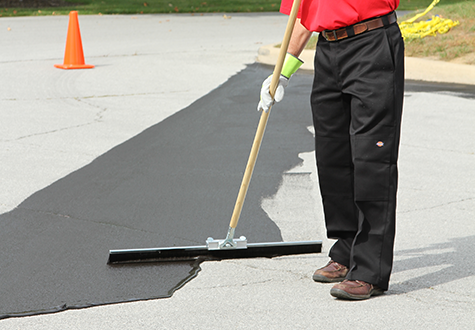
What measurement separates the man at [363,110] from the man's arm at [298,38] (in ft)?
0.04

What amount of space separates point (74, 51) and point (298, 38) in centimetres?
833

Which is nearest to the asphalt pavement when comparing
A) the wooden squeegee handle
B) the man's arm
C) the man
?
the man

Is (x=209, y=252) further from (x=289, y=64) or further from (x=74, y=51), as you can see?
(x=74, y=51)

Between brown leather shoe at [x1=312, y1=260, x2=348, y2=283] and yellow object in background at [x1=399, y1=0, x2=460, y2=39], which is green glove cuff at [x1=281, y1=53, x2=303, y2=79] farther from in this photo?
yellow object in background at [x1=399, y1=0, x2=460, y2=39]

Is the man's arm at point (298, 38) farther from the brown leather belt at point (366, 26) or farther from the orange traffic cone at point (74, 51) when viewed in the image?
the orange traffic cone at point (74, 51)

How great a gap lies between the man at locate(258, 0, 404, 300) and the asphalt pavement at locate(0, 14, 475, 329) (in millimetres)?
257

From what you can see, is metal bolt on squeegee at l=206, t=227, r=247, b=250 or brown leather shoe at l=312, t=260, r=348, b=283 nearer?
brown leather shoe at l=312, t=260, r=348, b=283

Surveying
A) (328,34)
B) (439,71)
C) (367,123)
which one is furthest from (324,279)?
(439,71)

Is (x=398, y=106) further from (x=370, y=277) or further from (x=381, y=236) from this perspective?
(x=370, y=277)

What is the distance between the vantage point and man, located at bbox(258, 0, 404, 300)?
3.27 meters

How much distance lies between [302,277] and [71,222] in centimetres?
172

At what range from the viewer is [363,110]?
333 cm

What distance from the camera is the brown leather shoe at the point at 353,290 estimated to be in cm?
335

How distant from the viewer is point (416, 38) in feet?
39.0
